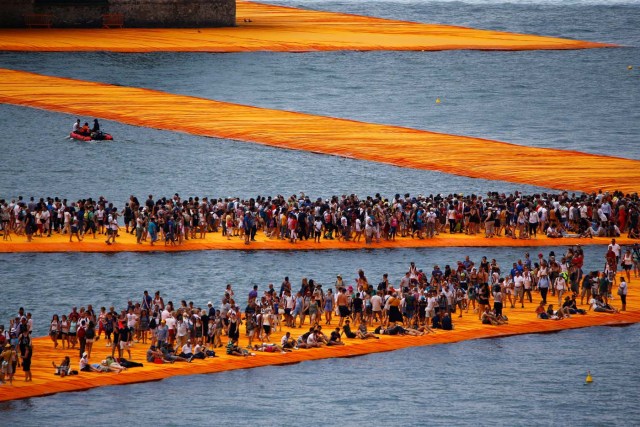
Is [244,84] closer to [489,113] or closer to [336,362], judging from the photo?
[489,113]

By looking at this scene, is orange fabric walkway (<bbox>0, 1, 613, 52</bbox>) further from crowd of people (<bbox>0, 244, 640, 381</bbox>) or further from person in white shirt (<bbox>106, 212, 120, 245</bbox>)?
crowd of people (<bbox>0, 244, 640, 381</bbox>)

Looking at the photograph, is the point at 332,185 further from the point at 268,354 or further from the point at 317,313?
the point at 268,354

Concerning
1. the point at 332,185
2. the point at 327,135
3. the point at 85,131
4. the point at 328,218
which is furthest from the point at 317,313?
the point at 327,135

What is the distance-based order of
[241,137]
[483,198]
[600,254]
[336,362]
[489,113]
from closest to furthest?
1. [336,362]
2. [600,254]
3. [483,198]
4. [241,137]
5. [489,113]

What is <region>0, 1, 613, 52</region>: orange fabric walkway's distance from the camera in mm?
128250

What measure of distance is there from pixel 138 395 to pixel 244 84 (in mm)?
→ 71470

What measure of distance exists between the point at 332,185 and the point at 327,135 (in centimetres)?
1551

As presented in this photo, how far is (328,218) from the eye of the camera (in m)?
69.8

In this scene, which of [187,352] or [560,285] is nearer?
[187,352]

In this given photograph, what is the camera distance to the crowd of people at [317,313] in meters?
51.6

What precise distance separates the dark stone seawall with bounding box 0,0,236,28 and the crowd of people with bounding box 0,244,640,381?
7729 centimetres

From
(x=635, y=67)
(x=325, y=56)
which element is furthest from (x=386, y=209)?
(x=635, y=67)

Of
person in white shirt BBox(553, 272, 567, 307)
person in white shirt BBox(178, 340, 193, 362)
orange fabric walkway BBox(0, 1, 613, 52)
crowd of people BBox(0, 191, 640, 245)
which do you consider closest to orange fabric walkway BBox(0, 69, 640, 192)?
crowd of people BBox(0, 191, 640, 245)

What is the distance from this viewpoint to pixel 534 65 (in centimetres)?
13675
